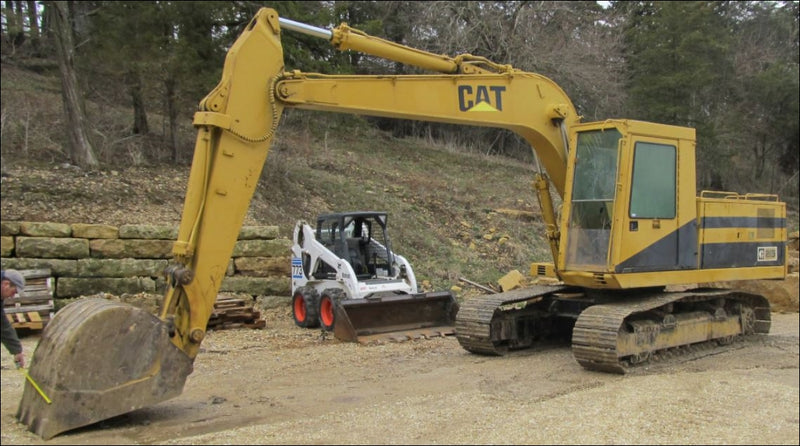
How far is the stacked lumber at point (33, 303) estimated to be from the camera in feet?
32.2

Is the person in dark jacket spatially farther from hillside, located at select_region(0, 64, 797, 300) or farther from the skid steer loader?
hillside, located at select_region(0, 64, 797, 300)

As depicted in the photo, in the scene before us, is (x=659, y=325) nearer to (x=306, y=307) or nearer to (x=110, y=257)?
(x=306, y=307)

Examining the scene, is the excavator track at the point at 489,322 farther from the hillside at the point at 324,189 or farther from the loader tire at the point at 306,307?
the hillside at the point at 324,189

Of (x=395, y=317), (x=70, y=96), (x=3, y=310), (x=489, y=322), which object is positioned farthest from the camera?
(x=70, y=96)

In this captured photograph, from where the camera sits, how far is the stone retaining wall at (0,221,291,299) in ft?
36.0

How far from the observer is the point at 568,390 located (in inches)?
277

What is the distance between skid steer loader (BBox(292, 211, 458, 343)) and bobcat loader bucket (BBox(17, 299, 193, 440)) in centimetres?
448

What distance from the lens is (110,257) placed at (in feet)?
38.2

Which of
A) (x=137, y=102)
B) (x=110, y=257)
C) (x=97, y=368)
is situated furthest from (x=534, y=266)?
(x=137, y=102)

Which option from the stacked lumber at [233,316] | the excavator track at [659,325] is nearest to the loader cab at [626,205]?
the excavator track at [659,325]

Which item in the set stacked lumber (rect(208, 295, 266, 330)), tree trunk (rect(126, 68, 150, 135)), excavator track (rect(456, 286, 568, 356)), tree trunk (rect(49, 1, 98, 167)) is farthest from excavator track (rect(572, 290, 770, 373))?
tree trunk (rect(126, 68, 150, 135))

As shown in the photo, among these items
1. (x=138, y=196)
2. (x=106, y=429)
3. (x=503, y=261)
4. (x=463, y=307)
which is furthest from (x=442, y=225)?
(x=106, y=429)

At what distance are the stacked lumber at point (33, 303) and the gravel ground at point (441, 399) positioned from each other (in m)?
0.38

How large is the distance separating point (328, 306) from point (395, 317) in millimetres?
1089
